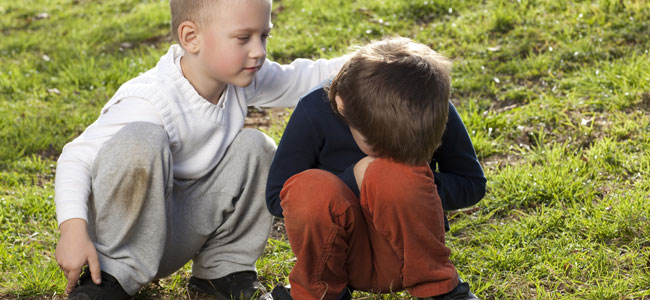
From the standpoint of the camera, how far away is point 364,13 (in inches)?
211

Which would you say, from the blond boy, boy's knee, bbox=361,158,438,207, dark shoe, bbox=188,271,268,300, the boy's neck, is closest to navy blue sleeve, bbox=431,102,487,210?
boy's knee, bbox=361,158,438,207

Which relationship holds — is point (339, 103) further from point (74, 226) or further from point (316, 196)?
point (74, 226)

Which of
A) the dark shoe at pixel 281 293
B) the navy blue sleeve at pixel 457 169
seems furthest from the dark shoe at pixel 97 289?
the navy blue sleeve at pixel 457 169

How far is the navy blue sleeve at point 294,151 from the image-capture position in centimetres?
231

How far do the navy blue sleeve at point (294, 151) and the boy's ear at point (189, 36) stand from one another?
464mm

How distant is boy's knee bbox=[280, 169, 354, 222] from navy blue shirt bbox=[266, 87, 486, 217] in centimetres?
16

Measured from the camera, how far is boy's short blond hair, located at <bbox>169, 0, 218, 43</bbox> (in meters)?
2.44

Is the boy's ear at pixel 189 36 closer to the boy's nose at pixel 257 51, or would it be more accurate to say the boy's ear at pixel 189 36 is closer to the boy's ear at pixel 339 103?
the boy's nose at pixel 257 51

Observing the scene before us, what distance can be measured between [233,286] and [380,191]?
31.0 inches

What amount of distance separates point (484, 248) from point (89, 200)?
4.96 ft

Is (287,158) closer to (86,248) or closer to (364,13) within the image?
(86,248)

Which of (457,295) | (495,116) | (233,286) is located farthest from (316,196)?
(495,116)

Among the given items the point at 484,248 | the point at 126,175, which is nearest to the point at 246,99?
the point at 126,175

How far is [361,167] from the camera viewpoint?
7.27 ft
